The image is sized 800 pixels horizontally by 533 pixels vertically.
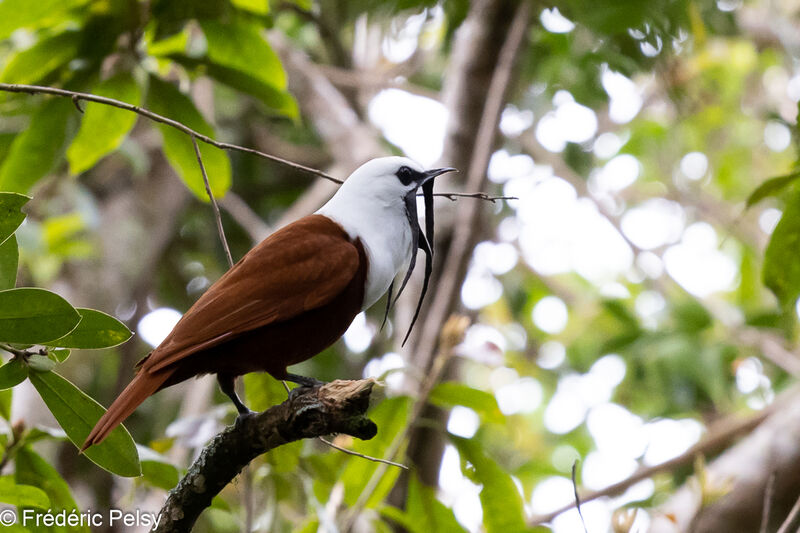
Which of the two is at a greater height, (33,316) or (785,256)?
(785,256)

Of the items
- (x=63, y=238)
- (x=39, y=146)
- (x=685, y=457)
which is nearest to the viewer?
(x=39, y=146)

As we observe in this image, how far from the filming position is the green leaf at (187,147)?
291 cm

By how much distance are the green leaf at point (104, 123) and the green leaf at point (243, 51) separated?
32 cm

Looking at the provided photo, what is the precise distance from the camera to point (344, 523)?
2877 mm

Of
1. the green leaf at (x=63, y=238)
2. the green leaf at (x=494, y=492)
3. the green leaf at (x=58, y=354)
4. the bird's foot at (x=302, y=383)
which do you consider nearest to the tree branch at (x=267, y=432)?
the bird's foot at (x=302, y=383)

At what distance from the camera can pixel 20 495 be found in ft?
6.51

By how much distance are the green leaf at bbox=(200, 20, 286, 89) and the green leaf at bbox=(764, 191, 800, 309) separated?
173 cm

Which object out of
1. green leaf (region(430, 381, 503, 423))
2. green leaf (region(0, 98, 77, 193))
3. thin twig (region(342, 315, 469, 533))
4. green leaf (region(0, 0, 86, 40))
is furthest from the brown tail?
green leaf (region(0, 0, 86, 40))

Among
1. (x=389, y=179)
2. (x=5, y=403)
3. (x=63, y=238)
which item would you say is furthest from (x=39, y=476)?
(x=63, y=238)

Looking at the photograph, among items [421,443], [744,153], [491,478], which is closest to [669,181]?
[744,153]

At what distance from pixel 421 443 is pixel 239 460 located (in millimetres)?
1773

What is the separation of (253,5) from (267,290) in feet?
5.02

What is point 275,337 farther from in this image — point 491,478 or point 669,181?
point 669,181

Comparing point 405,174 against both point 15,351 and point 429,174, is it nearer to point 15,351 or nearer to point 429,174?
point 429,174
